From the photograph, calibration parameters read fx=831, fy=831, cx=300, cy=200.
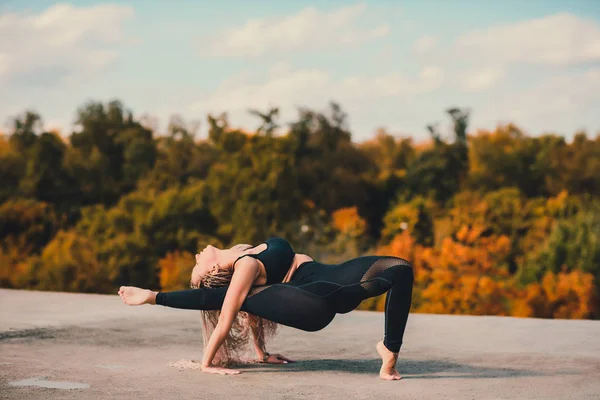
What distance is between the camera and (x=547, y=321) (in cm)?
721

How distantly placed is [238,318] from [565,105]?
5783cm

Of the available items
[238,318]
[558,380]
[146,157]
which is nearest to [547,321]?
[558,380]

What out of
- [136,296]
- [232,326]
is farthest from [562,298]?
[136,296]

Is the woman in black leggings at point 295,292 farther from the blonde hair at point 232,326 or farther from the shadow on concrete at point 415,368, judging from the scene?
the shadow on concrete at point 415,368

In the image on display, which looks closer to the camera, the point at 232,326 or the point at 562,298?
the point at 232,326

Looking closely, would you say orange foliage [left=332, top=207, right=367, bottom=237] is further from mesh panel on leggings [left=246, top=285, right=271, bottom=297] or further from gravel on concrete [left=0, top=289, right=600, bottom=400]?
mesh panel on leggings [left=246, top=285, right=271, bottom=297]

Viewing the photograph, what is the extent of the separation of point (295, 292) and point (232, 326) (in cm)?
55

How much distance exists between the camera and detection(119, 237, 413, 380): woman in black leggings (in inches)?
175

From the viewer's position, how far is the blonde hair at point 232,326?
468cm

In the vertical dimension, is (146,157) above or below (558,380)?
above

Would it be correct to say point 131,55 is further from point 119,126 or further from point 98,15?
point 119,126

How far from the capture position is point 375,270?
4.48m

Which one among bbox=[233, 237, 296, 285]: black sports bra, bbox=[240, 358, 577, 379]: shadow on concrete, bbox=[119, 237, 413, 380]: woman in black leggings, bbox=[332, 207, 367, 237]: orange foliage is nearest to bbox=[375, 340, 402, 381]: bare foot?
bbox=[119, 237, 413, 380]: woman in black leggings

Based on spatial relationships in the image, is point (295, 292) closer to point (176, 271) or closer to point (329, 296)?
point (329, 296)
